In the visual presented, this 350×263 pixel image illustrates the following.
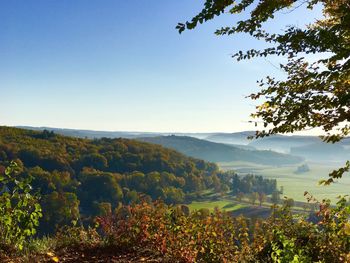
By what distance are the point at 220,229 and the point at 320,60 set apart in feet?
11.5

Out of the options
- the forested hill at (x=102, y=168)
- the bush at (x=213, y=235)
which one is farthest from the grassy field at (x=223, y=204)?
the bush at (x=213, y=235)

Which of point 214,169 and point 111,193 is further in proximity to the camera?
point 214,169

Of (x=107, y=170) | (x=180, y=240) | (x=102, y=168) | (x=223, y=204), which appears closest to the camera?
(x=180, y=240)

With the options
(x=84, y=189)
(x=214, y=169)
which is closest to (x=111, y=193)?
(x=84, y=189)

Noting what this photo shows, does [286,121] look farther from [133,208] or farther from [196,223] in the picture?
[133,208]

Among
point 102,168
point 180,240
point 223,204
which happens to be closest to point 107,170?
point 102,168

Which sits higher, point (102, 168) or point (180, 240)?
point (180, 240)

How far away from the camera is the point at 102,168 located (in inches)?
5241

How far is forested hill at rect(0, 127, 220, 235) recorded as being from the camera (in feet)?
352

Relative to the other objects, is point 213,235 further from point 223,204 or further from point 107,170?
point 107,170

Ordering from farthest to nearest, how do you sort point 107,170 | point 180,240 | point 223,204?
point 107,170, point 223,204, point 180,240

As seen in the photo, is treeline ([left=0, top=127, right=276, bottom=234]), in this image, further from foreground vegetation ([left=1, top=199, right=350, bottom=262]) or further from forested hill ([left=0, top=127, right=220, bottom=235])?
foreground vegetation ([left=1, top=199, right=350, bottom=262])

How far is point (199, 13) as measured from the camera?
3963 millimetres

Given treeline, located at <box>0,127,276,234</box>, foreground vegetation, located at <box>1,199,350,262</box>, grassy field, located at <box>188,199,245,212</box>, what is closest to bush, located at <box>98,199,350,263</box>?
foreground vegetation, located at <box>1,199,350,262</box>
